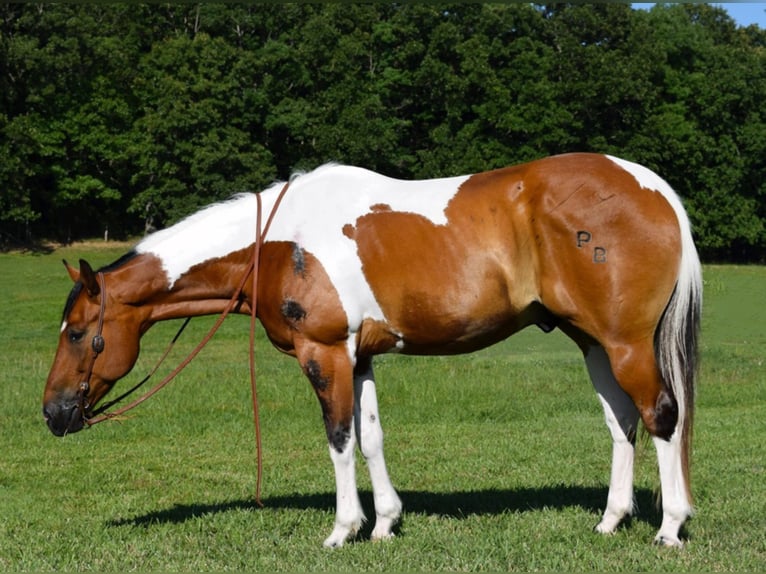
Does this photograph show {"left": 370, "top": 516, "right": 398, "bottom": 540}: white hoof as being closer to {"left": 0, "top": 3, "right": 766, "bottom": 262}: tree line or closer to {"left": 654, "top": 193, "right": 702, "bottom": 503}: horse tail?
{"left": 654, "top": 193, "right": 702, "bottom": 503}: horse tail

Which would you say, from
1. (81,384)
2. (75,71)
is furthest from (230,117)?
(81,384)

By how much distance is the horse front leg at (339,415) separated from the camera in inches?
225

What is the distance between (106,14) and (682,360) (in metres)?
51.6

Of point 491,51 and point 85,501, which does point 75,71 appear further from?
point 85,501

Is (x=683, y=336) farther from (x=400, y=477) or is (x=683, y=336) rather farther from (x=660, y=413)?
(x=400, y=477)

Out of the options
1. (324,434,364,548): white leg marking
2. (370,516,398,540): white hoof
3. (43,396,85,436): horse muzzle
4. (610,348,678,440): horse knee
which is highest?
(610,348,678,440): horse knee

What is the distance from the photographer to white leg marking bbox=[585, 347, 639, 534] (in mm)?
5902

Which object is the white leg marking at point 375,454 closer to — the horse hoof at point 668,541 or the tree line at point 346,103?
the horse hoof at point 668,541

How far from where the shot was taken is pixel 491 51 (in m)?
51.6

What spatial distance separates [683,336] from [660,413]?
0.46 meters

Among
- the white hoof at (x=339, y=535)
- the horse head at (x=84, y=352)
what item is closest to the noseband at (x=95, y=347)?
the horse head at (x=84, y=352)

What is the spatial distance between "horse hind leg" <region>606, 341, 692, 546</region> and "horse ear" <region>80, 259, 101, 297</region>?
10.1 feet

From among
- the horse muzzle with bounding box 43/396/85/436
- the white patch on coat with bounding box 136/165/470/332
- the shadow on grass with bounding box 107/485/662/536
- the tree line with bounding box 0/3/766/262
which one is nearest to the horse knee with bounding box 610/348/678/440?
the shadow on grass with bounding box 107/485/662/536

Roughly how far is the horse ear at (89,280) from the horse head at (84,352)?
0.8 inches
